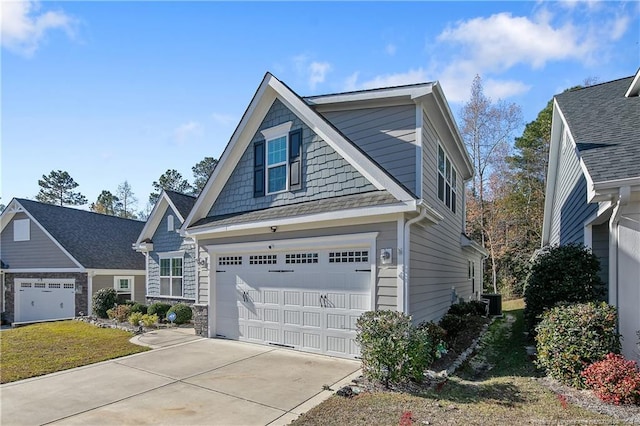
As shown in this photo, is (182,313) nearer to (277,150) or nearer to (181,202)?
(181,202)

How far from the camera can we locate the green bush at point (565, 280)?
7.12 metres

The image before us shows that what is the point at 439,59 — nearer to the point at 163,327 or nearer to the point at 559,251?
the point at 559,251

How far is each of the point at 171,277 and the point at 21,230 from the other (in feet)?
35.4

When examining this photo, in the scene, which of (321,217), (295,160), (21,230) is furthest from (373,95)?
(21,230)

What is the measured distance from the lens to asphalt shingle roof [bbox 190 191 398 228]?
7.55 metres

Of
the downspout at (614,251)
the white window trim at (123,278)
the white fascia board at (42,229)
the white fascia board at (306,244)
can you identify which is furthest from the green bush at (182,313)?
the downspout at (614,251)

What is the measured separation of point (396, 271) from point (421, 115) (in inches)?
146

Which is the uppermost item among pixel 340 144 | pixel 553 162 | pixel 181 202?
pixel 553 162

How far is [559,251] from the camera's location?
7762 millimetres

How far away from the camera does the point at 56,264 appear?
19.3 meters

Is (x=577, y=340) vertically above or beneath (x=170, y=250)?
beneath

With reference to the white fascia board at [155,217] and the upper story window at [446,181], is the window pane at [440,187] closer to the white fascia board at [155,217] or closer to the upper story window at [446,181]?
the upper story window at [446,181]

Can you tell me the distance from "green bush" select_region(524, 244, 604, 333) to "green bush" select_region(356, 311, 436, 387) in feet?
8.54

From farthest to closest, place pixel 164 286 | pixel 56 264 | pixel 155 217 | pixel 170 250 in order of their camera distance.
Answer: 1. pixel 56 264
2. pixel 155 217
3. pixel 164 286
4. pixel 170 250
